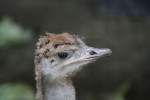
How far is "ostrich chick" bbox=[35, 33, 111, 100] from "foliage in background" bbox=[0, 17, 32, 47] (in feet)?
8.91

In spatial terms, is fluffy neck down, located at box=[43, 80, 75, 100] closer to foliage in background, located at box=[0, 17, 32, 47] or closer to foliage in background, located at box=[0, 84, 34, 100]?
foliage in background, located at box=[0, 84, 34, 100]

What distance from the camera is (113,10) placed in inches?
308

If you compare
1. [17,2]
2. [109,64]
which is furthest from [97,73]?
[17,2]

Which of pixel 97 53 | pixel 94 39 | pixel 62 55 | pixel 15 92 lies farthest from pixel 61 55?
pixel 94 39

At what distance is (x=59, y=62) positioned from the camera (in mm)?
4344

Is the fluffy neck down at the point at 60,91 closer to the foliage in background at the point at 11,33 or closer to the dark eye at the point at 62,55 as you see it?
the dark eye at the point at 62,55

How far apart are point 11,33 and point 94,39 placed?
1017 mm

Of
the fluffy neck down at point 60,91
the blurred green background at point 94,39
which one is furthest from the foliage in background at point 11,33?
the fluffy neck down at point 60,91

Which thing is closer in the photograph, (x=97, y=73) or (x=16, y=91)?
(x=16, y=91)

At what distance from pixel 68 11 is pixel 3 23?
0.90 m

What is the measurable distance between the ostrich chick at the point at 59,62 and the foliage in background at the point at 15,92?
89.4 inches

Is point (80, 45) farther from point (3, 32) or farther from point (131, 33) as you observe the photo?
point (131, 33)

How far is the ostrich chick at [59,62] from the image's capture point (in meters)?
4.21

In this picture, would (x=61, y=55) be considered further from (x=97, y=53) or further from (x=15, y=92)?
(x=15, y=92)
